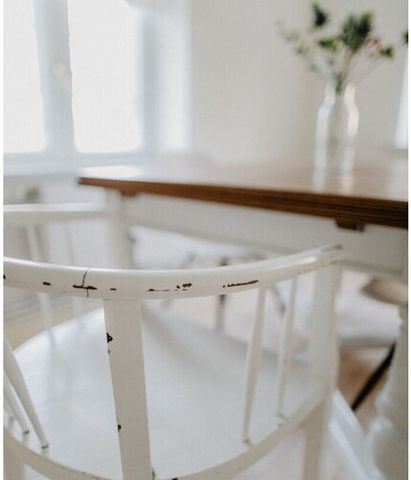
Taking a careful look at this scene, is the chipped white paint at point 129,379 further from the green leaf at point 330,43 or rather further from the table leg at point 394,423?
the green leaf at point 330,43

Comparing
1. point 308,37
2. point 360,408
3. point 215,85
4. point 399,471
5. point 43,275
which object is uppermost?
point 308,37

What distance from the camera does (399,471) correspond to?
0.74m

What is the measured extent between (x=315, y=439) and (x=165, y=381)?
30cm

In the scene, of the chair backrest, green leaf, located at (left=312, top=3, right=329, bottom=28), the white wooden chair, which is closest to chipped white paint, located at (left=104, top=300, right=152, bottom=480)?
the white wooden chair

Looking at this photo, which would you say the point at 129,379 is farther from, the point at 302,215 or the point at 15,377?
the point at 302,215

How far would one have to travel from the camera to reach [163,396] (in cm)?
62

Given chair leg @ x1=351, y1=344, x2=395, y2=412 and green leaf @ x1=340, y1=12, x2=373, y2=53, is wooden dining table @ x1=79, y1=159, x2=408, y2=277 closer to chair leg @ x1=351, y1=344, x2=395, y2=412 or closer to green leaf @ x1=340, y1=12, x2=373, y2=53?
green leaf @ x1=340, y1=12, x2=373, y2=53

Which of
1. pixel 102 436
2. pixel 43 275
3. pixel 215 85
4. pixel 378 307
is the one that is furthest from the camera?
pixel 215 85

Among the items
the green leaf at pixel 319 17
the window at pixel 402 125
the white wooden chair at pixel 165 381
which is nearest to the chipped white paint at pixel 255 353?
the white wooden chair at pixel 165 381

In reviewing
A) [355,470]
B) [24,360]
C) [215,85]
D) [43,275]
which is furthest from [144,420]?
[215,85]

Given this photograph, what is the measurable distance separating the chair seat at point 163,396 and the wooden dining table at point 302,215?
0.73 ft

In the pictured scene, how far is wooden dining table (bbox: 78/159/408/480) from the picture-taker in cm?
64

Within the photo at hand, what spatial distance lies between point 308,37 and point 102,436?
124 inches

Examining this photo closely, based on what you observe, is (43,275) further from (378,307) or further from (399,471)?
(378,307)
